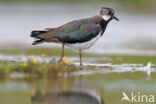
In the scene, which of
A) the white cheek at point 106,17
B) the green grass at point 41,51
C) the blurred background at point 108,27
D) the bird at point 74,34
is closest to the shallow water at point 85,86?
the bird at point 74,34

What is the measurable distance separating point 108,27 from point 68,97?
59.2ft

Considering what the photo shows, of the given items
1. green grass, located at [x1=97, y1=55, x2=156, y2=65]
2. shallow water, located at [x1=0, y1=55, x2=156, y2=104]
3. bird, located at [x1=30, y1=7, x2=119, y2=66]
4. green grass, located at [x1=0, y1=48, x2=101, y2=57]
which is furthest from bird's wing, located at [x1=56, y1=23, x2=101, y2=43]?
green grass, located at [x1=0, y1=48, x2=101, y2=57]

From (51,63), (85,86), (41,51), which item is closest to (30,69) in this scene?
(51,63)

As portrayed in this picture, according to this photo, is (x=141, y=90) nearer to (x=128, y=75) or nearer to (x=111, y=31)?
(x=128, y=75)

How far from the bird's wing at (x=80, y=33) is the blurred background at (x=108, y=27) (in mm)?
4680

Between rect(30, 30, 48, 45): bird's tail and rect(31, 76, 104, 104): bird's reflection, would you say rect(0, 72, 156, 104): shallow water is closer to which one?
rect(31, 76, 104, 104): bird's reflection

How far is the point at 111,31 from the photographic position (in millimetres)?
25312

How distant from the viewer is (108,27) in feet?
90.3

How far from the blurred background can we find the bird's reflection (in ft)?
24.0

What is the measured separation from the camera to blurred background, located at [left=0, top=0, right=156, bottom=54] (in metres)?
19.4

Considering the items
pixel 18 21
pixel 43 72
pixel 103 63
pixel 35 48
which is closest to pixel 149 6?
pixel 18 21

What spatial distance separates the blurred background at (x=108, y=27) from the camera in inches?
762

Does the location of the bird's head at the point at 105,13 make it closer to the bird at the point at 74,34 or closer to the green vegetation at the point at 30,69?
the bird at the point at 74,34

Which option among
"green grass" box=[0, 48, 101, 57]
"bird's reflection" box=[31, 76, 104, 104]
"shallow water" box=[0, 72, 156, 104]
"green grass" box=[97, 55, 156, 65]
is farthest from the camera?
"green grass" box=[0, 48, 101, 57]
